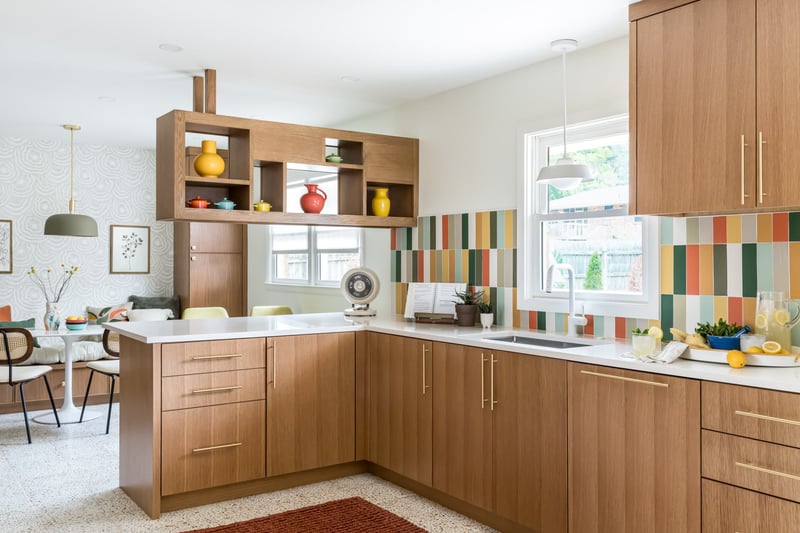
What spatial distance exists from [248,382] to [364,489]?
866 mm

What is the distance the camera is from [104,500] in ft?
11.5

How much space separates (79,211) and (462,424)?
534cm

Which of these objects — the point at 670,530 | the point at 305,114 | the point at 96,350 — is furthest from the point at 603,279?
the point at 96,350

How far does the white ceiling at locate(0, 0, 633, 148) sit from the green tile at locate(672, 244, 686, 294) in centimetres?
110

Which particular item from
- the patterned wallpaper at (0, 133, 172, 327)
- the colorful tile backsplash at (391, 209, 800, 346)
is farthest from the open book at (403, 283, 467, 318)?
the patterned wallpaper at (0, 133, 172, 327)

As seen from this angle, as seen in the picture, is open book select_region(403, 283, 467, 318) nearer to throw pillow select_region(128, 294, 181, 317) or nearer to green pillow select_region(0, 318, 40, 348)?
green pillow select_region(0, 318, 40, 348)

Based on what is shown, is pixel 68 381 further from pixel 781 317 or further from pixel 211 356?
pixel 781 317

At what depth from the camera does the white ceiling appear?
10.2 feet

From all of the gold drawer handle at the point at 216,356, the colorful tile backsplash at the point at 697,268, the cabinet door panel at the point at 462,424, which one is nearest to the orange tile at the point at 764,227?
the colorful tile backsplash at the point at 697,268

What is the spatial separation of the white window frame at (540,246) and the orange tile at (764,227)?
49 cm

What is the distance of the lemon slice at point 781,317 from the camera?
2.55 meters

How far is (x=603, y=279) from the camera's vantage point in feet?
11.7

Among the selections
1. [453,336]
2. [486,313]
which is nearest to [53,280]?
[486,313]

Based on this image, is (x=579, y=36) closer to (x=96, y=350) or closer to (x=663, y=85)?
(x=663, y=85)
